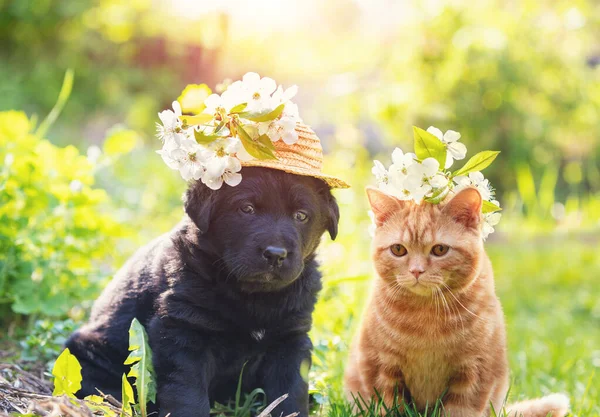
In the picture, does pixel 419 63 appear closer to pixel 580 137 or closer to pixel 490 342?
Result: pixel 580 137

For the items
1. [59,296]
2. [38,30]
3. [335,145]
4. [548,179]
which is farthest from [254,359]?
[38,30]

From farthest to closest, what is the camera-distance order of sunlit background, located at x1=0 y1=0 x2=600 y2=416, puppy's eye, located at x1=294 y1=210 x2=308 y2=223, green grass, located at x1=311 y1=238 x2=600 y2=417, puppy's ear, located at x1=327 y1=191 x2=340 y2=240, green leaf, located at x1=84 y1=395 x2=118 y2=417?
sunlit background, located at x1=0 y1=0 x2=600 y2=416
green grass, located at x1=311 y1=238 x2=600 y2=417
puppy's ear, located at x1=327 y1=191 x2=340 y2=240
puppy's eye, located at x1=294 y1=210 x2=308 y2=223
green leaf, located at x1=84 y1=395 x2=118 y2=417

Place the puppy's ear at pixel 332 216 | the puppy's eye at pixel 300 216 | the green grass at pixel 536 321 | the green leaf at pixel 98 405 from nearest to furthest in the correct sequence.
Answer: the green leaf at pixel 98 405 → the puppy's eye at pixel 300 216 → the puppy's ear at pixel 332 216 → the green grass at pixel 536 321

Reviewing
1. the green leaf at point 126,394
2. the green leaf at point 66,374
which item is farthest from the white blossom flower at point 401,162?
the green leaf at point 66,374

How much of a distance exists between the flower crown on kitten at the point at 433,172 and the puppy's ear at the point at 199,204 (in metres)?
0.63

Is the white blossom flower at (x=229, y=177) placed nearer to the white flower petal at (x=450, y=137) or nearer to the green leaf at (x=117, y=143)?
the white flower petal at (x=450, y=137)

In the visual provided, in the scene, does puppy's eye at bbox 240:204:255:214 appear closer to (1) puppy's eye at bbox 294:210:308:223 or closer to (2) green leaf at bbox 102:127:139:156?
(1) puppy's eye at bbox 294:210:308:223

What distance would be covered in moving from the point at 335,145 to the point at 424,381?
5533 millimetres

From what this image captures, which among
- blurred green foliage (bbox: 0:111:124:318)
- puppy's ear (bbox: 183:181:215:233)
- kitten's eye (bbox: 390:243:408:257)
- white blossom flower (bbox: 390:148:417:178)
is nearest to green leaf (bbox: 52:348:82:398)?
puppy's ear (bbox: 183:181:215:233)

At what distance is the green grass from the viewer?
3354 millimetres

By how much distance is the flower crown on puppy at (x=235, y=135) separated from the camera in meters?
2.42

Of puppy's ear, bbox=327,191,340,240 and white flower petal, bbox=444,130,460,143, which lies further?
puppy's ear, bbox=327,191,340,240

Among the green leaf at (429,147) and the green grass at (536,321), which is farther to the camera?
the green grass at (536,321)

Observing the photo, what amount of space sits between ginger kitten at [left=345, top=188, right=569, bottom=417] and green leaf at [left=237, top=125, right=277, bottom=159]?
0.45 meters
